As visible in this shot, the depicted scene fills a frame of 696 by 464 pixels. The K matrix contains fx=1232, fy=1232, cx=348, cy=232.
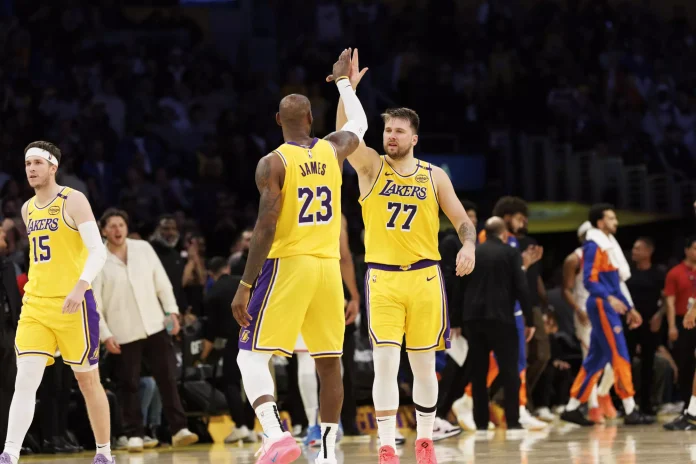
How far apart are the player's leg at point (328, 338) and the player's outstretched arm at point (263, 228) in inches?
15.9

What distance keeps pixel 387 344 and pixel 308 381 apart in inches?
137

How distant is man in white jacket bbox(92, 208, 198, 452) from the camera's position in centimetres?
1118

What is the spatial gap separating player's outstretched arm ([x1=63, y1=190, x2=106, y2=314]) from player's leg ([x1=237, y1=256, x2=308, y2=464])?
4.79 ft

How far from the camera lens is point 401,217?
8.16 metres

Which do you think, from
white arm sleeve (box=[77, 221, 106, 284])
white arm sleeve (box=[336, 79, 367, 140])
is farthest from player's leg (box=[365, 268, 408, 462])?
white arm sleeve (box=[77, 221, 106, 284])

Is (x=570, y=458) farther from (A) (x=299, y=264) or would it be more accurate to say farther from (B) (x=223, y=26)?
(B) (x=223, y=26)

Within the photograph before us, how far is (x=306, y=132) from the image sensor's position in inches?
289

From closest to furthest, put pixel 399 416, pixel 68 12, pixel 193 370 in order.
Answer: pixel 193 370, pixel 399 416, pixel 68 12

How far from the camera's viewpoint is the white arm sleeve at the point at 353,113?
7.76m

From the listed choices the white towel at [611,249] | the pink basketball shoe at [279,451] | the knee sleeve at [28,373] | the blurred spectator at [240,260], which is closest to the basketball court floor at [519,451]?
the blurred spectator at [240,260]

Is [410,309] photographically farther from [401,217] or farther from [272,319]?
[272,319]

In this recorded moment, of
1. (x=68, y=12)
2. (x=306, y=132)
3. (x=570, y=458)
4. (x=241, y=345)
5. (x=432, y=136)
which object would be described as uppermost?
(x=68, y=12)

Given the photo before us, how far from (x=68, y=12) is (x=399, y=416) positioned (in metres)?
8.98

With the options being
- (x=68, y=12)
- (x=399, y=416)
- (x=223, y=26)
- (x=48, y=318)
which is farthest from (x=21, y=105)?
(x=48, y=318)
